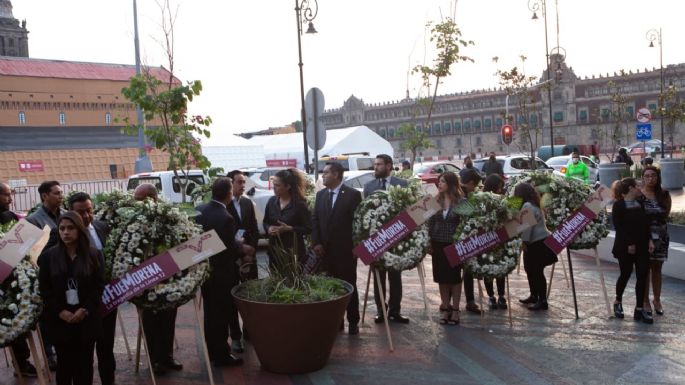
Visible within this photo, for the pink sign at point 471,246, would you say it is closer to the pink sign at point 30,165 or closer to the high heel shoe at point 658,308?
the high heel shoe at point 658,308

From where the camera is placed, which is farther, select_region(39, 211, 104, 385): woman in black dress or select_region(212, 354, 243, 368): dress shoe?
select_region(212, 354, 243, 368): dress shoe

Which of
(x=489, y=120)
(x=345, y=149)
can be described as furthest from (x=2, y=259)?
(x=489, y=120)

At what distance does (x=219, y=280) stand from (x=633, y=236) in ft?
13.9

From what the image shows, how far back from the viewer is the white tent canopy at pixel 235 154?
95.0 ft

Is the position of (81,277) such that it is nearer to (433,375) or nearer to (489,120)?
(433,375)

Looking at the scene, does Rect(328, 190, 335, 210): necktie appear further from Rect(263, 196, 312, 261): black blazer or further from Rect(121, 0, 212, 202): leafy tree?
Rect(121, 0, 212, 202): leafy tree

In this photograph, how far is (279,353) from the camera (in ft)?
17.9

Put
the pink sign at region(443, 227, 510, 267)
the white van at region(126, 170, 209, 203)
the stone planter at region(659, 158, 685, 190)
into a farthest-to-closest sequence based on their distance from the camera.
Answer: the stone planter at region(659, 158, 685, 190) → the white van at region(126, 170, 209, 203) → the pink sign at region(443, 227, 510, 267)

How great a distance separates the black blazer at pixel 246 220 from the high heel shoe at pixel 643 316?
4.09 metres

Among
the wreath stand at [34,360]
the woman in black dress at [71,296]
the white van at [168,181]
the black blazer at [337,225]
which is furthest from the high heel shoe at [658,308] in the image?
the white van at [168,181]

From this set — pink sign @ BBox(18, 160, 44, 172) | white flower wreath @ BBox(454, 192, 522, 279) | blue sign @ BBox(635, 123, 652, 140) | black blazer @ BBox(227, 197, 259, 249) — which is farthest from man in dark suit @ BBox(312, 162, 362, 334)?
pink sign @ BBox(18, 160, 44, 172)

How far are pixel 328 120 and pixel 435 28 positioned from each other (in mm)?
105222

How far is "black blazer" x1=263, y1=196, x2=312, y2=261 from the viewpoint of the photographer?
22.0ft

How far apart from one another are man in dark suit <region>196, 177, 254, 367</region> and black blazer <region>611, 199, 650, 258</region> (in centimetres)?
402
